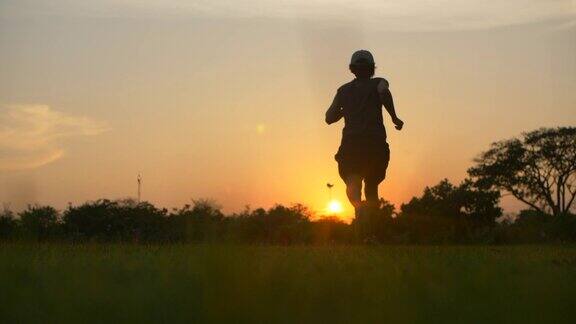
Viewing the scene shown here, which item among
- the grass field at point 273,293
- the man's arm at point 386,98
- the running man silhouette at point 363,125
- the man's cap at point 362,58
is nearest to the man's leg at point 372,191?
the running man silhouette at point 363,125

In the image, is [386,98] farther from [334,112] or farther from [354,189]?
[354,189]

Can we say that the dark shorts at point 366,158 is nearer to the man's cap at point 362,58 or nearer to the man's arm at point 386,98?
the man's arm at point 386,98

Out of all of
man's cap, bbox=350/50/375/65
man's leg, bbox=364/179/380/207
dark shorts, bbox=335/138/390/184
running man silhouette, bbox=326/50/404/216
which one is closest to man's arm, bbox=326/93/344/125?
running man silhouette, bbox=326/50/404/216

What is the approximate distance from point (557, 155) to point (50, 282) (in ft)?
221

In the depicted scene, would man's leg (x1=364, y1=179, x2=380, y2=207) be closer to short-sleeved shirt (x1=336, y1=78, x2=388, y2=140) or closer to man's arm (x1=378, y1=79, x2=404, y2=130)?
short-sleeved shirt (x1=336, y1=78, x2=388, y2=140)

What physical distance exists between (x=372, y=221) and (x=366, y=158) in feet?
Answer: 2.40

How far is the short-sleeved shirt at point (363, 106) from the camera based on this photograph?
1112 cm

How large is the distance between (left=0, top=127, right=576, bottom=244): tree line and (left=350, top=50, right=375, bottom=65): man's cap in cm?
171

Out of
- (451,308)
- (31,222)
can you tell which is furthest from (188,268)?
(31,222)

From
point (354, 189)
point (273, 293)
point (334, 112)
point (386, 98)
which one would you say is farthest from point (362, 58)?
point (273, 293)

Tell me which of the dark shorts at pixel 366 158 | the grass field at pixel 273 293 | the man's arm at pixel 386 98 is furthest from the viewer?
the dark shorts at pixel 366 158

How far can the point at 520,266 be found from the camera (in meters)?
5.88

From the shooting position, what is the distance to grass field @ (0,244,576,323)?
3.87m

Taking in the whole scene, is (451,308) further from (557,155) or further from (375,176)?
(557,155)
